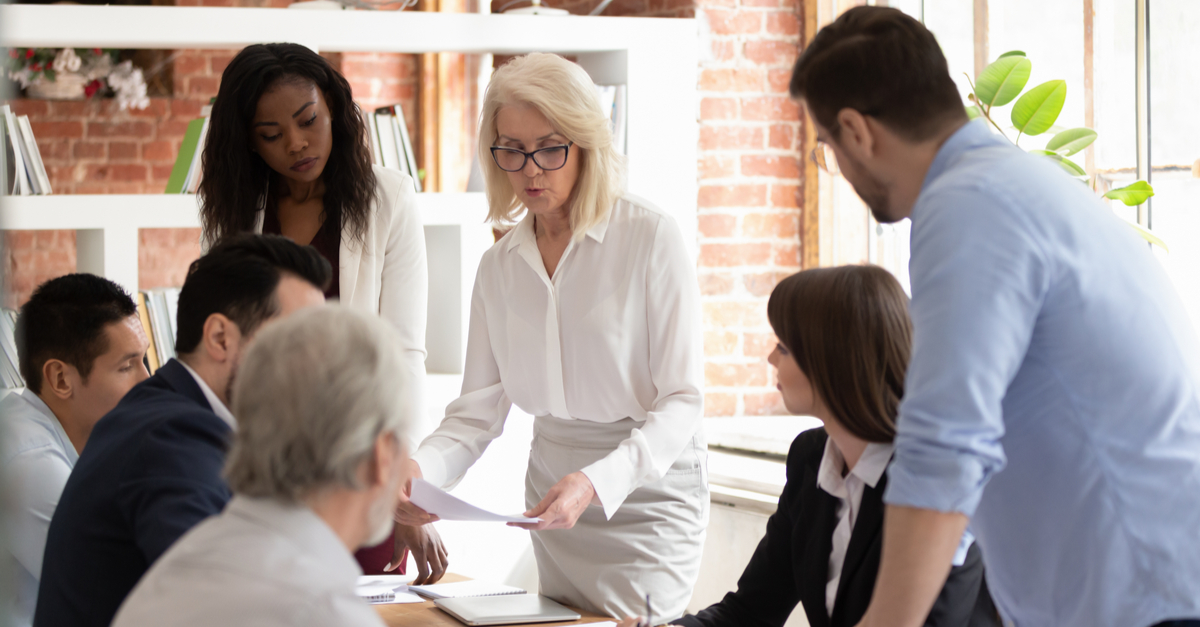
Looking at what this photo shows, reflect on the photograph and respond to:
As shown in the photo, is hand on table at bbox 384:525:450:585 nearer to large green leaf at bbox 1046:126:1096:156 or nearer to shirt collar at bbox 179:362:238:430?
shirt collar at bbox 179:362:238:430

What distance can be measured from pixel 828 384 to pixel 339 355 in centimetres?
79

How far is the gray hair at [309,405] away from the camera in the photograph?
35.5 inches

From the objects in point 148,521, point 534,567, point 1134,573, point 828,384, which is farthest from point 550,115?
point 534,567

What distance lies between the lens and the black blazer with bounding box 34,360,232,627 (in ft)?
3.91

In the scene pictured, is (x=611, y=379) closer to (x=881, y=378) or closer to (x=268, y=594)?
(x=881, y=378)

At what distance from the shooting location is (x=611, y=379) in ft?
6.51

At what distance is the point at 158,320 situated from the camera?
3.03 meters

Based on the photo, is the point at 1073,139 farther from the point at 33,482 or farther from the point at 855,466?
the point at 33,482

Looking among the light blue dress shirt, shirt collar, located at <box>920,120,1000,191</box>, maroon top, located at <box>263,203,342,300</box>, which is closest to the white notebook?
maroon top, located at <box>263,203,342,300</box>

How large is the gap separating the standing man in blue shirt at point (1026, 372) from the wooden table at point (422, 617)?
0.73 meters

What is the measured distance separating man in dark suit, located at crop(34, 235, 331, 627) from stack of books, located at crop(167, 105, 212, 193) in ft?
6.13

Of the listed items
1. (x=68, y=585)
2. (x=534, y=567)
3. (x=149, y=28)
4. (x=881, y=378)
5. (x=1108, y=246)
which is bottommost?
(x=534, y=567)

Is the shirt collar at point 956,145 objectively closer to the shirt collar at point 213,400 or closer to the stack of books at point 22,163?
the shirt collar at point 213,400

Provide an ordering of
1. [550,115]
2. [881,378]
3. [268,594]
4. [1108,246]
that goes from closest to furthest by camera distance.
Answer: [268,594] < [1108,246] < [881,378] < [550,115]
